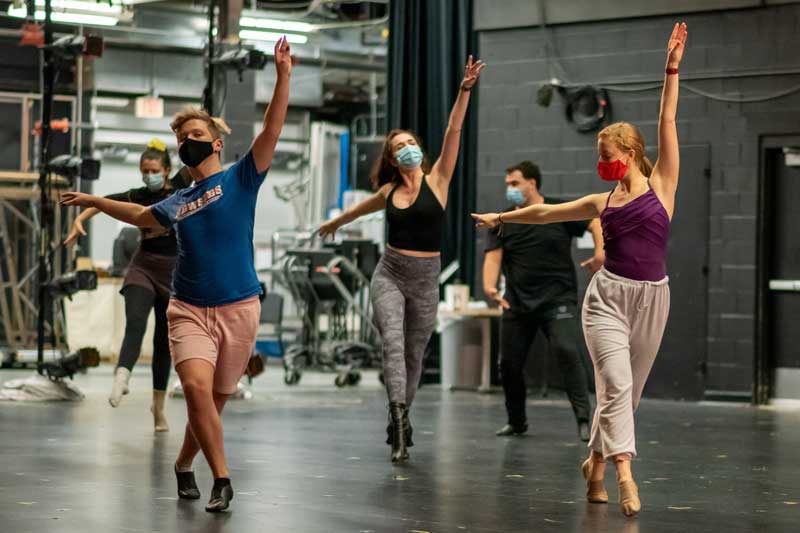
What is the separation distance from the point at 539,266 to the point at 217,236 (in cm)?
342

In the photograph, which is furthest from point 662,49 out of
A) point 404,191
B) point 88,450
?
point 88,450

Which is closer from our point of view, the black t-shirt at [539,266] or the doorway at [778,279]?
the black t-shirt at [539,266]

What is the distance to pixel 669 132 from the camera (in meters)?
4.75

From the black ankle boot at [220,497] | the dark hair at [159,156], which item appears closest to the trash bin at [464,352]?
the dark hair at [159,156]

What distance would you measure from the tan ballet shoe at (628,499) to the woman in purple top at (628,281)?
15 cm

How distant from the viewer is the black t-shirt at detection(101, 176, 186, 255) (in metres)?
7.07

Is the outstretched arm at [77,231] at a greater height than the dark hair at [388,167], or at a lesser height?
lesser

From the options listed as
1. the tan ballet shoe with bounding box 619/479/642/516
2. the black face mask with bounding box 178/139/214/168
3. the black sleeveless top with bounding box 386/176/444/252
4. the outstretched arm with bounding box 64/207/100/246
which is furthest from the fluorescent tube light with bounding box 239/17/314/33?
A: the tan ballet shoe with bounding box 619/479/642/516

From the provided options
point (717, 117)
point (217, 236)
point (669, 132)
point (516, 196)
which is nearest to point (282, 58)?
point (217, 236)

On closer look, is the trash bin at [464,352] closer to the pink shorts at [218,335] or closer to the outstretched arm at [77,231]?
the outstretched arm at [77,231]

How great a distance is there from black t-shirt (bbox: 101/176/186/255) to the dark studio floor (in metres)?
1.01

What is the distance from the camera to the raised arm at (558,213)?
495 cm

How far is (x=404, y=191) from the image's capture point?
254 inches

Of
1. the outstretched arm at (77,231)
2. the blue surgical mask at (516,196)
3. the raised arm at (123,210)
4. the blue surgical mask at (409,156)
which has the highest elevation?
the blue surgical mask at (409,156)
